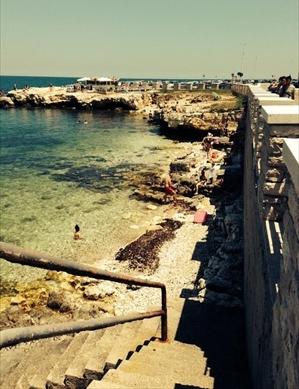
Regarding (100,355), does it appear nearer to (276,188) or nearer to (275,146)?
(276,188)

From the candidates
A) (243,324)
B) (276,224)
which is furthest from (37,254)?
(243,324)

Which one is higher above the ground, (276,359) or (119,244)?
(276,359)

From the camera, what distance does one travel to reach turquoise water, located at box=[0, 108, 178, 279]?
1456cm

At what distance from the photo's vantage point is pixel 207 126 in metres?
35.2

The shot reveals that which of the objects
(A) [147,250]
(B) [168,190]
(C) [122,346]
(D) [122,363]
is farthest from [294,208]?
(B) [168,190]

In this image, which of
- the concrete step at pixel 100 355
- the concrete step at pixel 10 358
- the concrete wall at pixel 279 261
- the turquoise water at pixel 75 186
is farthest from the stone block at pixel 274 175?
the turquoise water at pixel 75 186

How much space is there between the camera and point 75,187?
2169 cm

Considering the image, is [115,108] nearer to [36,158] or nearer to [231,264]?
[36,158]

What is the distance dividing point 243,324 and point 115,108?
191 feet

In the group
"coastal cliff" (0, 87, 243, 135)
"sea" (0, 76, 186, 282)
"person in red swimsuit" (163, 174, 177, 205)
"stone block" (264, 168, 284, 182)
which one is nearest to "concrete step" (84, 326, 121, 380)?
"stone block" (264, 168, 284, 182)

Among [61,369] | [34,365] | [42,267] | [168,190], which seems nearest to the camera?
[42,267]

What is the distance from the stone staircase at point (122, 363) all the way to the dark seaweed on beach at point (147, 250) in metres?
5.82

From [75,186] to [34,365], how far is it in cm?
1671

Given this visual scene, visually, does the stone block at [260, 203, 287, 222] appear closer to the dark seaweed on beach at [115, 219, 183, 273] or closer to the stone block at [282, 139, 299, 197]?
the stone block at [282, 139, 299, 197]
